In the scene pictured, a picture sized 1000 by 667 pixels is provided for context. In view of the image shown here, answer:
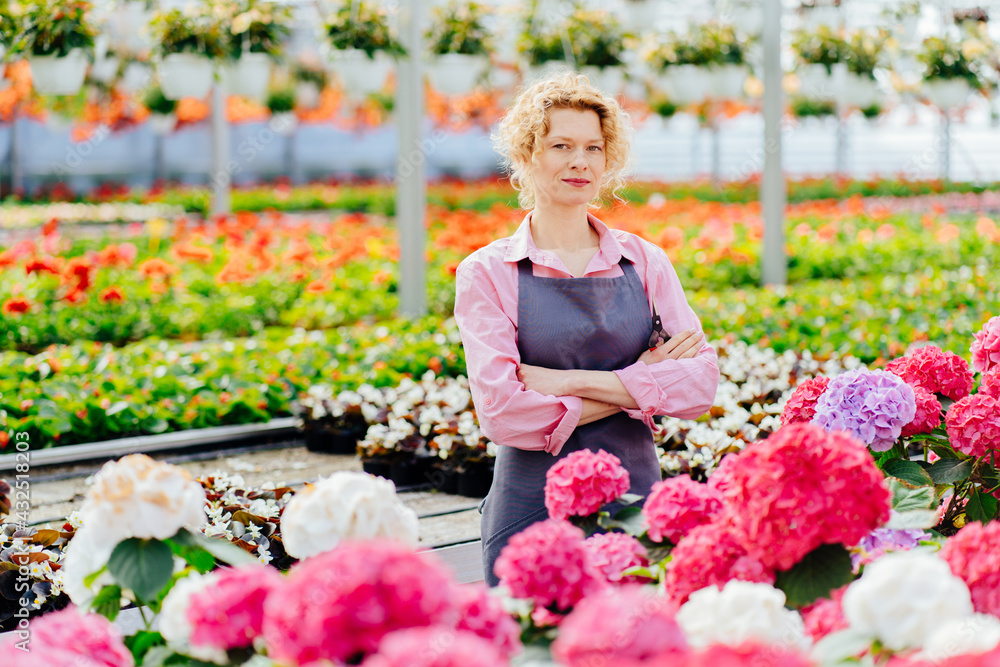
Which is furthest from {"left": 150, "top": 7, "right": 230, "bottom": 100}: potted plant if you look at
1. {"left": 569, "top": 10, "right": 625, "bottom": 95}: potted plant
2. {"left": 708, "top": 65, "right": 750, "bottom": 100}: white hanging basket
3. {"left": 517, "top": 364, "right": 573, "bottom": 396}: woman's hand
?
{"left": 517, "top": 364, "right": 573, "bottom": 396}: woman's hand

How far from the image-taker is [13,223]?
13883mm

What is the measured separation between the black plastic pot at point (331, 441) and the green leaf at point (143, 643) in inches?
103

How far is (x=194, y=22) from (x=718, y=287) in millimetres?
4224

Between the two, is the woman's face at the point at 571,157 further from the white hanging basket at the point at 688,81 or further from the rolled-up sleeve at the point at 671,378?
the white hanging basket at the point at 688,81

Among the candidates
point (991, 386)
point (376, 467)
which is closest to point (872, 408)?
point (991, 386)

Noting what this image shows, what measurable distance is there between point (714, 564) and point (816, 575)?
0.11m

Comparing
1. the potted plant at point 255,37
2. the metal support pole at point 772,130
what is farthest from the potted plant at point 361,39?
the metal support pole at point 772,130

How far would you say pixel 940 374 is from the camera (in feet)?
6.37

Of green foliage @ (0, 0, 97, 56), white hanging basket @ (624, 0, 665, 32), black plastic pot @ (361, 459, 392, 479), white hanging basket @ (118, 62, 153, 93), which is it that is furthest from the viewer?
white hanging basket @ (118, 62, 153, 93)

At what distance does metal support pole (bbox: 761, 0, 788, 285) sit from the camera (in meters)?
6.20

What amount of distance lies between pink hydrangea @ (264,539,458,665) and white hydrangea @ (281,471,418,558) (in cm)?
24

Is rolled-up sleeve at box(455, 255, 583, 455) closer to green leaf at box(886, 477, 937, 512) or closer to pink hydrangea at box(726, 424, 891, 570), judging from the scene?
green leaf at box(886, 477, 937, 512)

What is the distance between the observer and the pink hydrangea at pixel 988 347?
1.93 m

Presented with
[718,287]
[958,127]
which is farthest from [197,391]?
[958,127]
